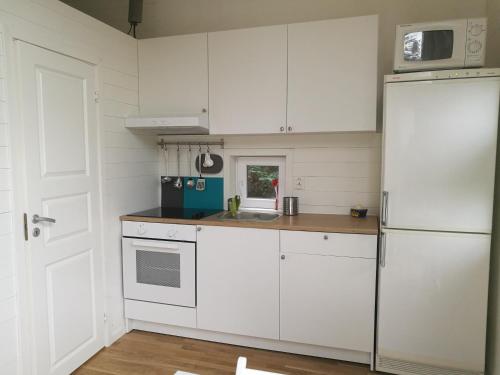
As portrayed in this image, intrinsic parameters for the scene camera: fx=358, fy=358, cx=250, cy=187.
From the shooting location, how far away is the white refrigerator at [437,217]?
6.47ft

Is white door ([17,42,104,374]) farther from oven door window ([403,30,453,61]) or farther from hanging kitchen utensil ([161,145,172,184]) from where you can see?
oven door window ([403,30,453,61])

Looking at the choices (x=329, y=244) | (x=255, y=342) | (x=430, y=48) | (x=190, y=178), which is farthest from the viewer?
(x=190, y=178)

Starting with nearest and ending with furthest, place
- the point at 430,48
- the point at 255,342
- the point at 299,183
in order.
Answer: the point at 430,48 → the point at 255,342 → the point at 299,183

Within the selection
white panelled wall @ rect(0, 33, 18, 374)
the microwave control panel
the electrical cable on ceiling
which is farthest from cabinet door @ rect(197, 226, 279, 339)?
the electrical cable on ceiling

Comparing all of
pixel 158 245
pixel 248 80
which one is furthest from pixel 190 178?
pixel 248 80

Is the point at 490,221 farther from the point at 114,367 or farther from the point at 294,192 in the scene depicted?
the point at 114,367

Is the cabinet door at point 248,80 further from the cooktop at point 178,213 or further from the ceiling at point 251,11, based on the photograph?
the cooktop at point 178,213

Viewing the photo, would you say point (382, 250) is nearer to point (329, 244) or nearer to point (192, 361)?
point (329, 244)

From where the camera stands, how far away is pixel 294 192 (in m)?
2.87

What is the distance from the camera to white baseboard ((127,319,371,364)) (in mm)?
2381

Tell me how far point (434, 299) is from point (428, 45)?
4.86ft

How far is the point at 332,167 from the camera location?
2777 millimetres

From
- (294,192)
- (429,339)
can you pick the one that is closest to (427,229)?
(429,339)

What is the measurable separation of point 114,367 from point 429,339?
6.46ft
